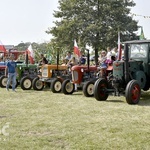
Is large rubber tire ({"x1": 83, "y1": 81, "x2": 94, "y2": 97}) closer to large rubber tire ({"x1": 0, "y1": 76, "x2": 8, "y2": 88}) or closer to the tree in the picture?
large rubber tire ({"x1": 0, "y1": 76, "x2": 8, "y2": 88})

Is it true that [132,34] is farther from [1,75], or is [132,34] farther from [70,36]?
[1,75]

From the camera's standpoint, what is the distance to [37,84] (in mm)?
13484

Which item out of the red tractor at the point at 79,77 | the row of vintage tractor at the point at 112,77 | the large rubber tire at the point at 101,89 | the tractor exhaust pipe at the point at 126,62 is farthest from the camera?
the red tractor at the point at 79,77

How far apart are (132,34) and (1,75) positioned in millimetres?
24375

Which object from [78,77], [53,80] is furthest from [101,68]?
[53,80]

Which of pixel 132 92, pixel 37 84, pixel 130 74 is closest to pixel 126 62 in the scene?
pixel 130 74

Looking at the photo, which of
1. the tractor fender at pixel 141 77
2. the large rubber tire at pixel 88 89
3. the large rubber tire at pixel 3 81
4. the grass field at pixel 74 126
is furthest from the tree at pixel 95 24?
the grass field at pixel 74 126

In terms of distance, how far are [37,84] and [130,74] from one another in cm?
499

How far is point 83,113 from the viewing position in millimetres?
7551

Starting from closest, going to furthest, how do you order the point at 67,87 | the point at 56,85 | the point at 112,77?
1. the point at 112,77
2. the point at 67,87
3. the point at 56,85

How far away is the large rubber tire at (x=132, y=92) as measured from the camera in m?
8.74

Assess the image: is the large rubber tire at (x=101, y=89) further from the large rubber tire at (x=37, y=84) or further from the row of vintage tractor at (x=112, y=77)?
the large rubber tire at (x=37, y=84)

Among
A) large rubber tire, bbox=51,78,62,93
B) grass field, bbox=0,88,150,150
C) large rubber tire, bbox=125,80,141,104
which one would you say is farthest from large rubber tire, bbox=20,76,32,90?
large rubber tire, bbox=125,80,141,104

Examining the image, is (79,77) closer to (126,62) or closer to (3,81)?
(126,62)
